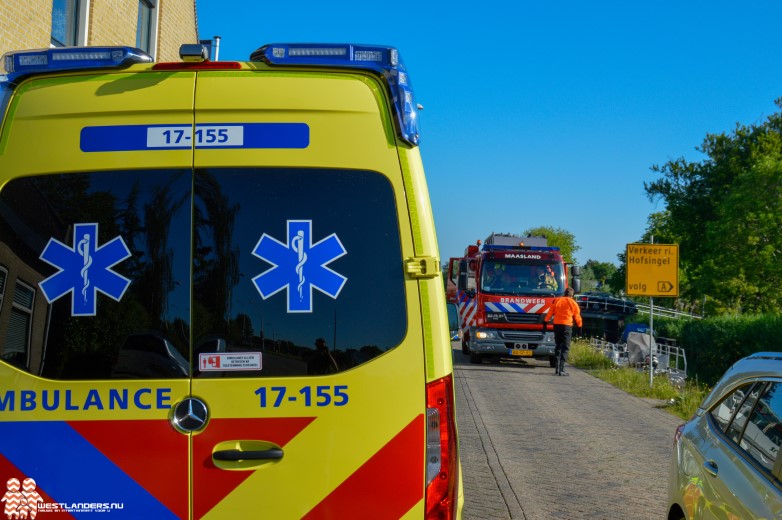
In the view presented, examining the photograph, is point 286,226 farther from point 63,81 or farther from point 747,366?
point 747,366

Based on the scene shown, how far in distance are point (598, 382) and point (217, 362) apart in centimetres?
1623

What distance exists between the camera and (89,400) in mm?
3135

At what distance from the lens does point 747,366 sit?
179 inches

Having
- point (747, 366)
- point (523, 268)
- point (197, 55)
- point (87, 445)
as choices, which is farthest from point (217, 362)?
point (523, 268)

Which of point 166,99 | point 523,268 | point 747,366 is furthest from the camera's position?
point 523,268

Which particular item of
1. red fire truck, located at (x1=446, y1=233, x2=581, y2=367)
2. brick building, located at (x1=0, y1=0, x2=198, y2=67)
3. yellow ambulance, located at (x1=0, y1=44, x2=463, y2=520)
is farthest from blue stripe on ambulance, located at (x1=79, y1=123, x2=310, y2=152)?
→ red fire truck, located at (x1=446, y1=233, x2=581, y2=367)

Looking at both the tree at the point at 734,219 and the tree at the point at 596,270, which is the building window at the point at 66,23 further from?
the tree at the point at 596,270

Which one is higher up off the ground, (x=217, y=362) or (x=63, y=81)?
(x=63, y=81)

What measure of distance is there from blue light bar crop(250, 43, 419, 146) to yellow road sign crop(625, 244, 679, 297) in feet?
47.7

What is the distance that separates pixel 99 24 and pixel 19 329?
48.7ft

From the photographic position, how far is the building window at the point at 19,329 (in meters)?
3.15

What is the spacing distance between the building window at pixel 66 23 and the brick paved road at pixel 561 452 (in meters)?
9.39

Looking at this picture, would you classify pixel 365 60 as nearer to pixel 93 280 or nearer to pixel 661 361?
pixel 93 280

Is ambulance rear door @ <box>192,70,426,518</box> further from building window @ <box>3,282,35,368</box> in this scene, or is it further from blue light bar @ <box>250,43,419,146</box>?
building window @ <box>3,282,35,368</box>
